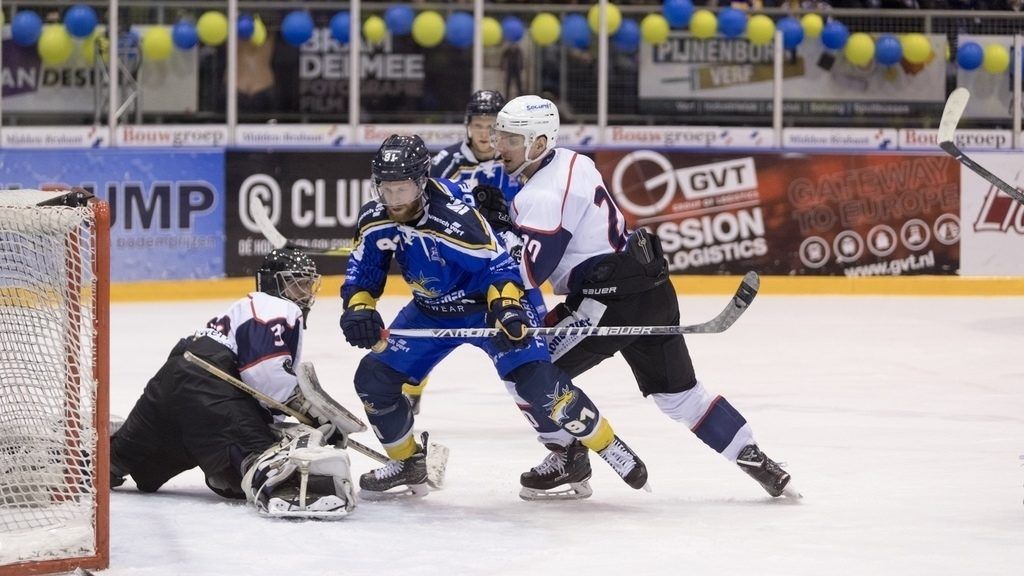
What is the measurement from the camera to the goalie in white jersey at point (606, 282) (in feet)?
14.6

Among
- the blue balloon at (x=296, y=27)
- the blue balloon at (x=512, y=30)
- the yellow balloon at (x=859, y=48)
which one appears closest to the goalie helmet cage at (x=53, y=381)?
the blue balloon at (x=296, y=27)

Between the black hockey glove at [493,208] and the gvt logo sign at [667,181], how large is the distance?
4960mm

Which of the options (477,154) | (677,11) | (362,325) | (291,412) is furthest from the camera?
(677,11)

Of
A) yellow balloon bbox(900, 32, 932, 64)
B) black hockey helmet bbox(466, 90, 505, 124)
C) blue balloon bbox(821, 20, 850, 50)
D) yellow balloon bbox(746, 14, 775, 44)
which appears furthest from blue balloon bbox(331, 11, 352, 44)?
black hockey helmet bbox(466, 90, 505, 124)

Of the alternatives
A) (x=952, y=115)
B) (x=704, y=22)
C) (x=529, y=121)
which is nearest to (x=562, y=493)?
(x=529, y=121)

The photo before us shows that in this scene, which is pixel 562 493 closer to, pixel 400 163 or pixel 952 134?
pixel 400 163

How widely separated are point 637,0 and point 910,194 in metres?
2.06

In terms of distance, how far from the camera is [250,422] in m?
4.40

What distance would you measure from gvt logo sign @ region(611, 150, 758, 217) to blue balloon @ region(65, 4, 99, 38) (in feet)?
9.97

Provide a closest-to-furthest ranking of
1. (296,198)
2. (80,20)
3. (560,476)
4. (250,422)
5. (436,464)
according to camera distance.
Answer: (250,422), (560,476), (436,464), (296,198), (80,20)

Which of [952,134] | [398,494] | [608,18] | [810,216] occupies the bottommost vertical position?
[398,494]

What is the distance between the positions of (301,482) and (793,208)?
5852mm

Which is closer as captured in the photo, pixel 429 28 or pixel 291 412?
pixel 291 412

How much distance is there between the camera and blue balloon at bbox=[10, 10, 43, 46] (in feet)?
31.6
